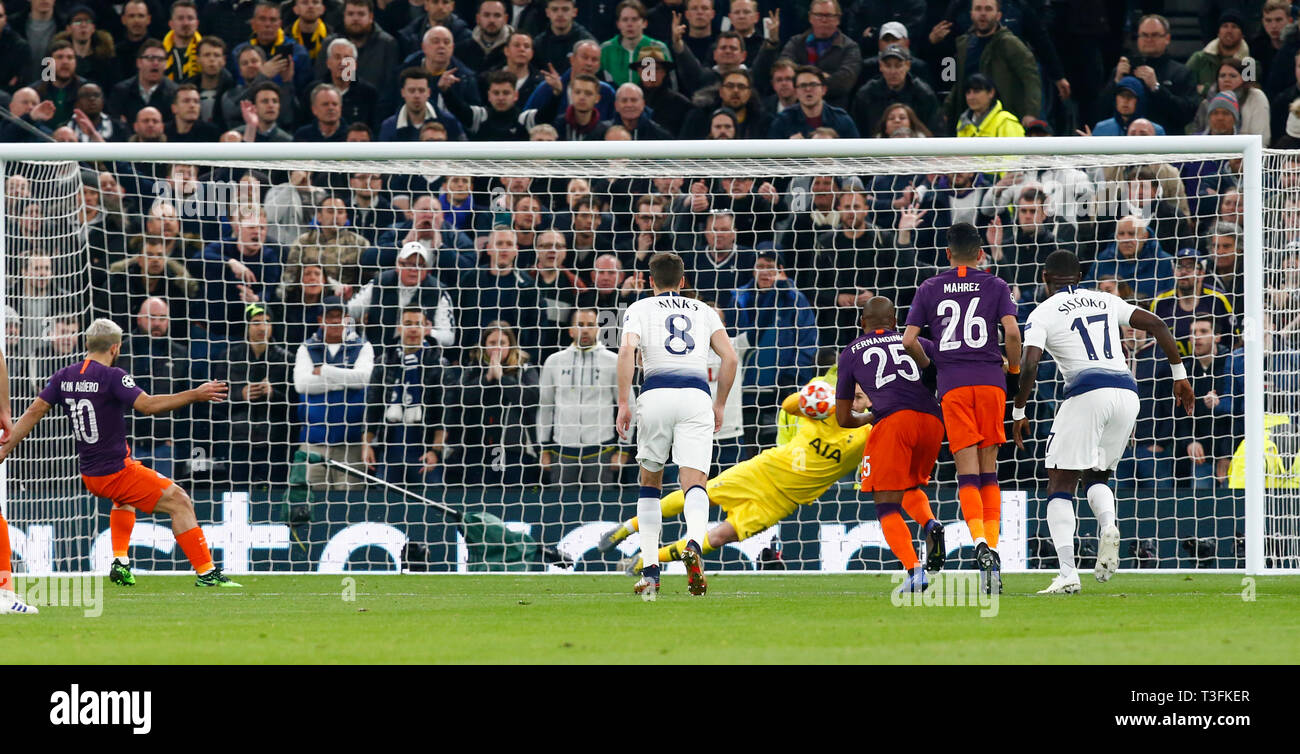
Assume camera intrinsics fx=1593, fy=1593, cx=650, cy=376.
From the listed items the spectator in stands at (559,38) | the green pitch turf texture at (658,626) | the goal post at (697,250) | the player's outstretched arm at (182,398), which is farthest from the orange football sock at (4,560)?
the spectator in stands at (559,38)

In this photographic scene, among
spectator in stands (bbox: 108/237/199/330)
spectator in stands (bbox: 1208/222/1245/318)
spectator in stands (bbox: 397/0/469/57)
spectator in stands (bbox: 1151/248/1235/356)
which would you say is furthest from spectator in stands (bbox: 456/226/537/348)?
spectator in stands (bbox: 1208/222/1245/318)

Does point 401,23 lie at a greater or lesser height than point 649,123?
greater

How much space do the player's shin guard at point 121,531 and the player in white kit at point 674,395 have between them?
3801 mm

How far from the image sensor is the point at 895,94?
14789 millimetres

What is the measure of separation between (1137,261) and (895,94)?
331 cm

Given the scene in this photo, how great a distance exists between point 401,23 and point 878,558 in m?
7.84

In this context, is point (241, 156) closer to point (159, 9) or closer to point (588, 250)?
point (588, 250)

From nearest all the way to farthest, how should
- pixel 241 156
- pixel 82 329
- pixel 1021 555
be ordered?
pixel 241 156, pixel 1021 555, pixel 82 329

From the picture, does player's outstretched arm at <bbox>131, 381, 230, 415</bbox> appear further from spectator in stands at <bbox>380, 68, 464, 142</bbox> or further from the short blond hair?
spectator in stands at <bbox>380, 68, 464, 142</bbox>

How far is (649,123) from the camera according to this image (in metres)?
14.5

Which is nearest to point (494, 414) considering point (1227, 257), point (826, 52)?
point (826, 52)

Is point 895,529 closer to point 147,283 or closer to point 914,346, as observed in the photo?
point 914,346

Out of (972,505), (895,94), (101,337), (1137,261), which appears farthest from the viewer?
(895,94)
